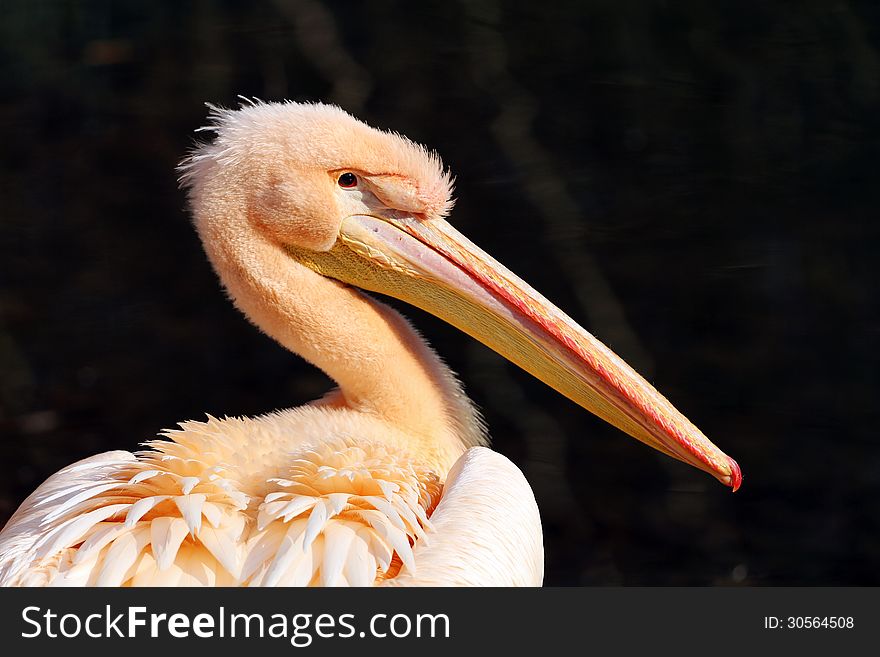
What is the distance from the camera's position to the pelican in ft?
4.50

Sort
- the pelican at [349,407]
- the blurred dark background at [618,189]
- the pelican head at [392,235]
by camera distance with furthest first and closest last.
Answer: the blurred dark background at [618,189]
the pelican head at [392,235]
the pelican at [349,407]

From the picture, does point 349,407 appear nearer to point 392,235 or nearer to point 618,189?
point 392,235

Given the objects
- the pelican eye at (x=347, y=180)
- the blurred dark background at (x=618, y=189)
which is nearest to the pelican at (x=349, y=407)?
the pelican eye at (x=347, y=180)

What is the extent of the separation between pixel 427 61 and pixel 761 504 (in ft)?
4.98

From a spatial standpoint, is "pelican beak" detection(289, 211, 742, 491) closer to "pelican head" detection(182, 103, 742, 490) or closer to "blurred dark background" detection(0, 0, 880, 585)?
"pelican head" detection(182, 103, 742, 490)

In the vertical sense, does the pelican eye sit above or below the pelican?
above

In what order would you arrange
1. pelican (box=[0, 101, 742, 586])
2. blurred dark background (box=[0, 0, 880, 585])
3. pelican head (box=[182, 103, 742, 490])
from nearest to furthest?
pelican (box=[0, 101, 742, 586]), pelican head (box=[182, 103, 742, 490]), blurred dark background (box=[0, 0, 880, 585])

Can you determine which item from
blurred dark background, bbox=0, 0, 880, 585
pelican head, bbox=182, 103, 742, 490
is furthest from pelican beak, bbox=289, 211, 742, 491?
blurred dark background, bbox=0, 0, 880, 585

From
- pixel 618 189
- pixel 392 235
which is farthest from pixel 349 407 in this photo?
pixel 618 189

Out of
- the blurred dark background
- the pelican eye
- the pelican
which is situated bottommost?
the pelican

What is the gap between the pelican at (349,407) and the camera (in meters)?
1.37

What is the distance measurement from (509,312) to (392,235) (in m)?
0.22

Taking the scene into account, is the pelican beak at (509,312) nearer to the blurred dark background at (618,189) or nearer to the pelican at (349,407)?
the pelican at (349,407)
